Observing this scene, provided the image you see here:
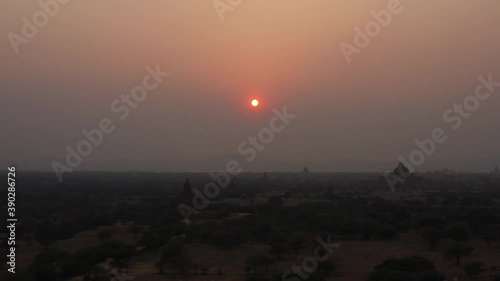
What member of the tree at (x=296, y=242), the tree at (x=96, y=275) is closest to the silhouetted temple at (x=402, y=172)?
the tree at (x=296, y=242)

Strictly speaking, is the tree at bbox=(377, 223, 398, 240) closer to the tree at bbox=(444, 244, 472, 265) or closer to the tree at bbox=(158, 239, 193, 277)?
the tree at bbox=(444, 244, 472, 265)

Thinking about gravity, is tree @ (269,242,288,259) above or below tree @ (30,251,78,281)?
below

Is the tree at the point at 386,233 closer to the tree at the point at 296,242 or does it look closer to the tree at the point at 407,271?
the tree at the point at 296,242

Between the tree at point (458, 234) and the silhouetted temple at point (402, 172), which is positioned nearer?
the tree at point (458, 234)

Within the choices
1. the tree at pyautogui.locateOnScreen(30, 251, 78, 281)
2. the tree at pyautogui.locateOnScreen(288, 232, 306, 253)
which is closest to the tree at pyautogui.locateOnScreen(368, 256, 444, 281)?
the tree at pyautogui.locateOnScreen(288, 232, 306, 253)

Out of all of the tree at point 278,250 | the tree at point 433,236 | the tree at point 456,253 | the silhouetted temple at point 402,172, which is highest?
the silhouetted temple at point 402,172

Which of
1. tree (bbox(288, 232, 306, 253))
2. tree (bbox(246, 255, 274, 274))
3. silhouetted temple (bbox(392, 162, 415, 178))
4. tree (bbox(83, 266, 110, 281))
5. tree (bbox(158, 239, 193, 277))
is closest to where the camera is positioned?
tree (bbox(83, 266, 110, 281))

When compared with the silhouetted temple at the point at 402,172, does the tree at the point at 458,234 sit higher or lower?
lower

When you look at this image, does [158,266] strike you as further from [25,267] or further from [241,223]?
[241,223]

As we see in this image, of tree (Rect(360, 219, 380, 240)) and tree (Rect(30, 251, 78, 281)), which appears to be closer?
tree (Rect(30, 251, 78, 281))

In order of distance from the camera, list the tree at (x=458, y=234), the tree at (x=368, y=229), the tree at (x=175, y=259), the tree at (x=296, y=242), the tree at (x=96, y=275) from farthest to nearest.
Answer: the tree at (x=368, y=229), the tree at (x=458, y=234), the tree at (x=296, y=242), the tree at (x=175, y=259), the tree at (x=96, y=275)

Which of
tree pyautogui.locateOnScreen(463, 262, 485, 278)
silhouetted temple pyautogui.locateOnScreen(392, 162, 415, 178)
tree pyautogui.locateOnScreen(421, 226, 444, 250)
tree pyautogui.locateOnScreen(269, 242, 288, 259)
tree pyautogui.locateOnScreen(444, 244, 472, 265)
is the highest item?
silhouetted temple pyautogui.locateOnScreen(392, 162, 415, 178)
